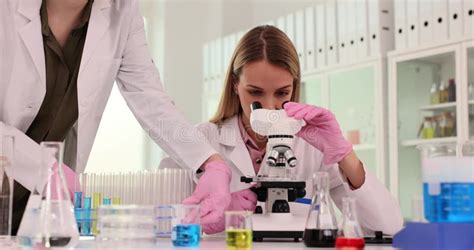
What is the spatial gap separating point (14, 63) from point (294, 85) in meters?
0.89

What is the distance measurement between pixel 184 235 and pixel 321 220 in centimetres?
27

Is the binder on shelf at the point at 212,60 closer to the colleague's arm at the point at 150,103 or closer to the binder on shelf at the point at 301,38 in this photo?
the binder on shelf at the point at 301,38

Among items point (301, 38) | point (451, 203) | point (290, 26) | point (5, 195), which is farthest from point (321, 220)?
point (290, 26)

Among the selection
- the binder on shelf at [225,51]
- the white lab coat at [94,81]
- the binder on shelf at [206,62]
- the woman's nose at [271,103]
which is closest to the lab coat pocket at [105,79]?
the white lab coat at [94,81]

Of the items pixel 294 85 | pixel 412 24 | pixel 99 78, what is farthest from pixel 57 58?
pixel 412 24

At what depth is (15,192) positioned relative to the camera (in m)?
1.66

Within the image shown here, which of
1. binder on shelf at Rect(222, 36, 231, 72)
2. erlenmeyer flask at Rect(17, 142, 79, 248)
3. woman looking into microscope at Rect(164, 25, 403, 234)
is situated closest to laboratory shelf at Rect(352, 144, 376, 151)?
binder on shelf at Rect(222, 36, 231, 72)

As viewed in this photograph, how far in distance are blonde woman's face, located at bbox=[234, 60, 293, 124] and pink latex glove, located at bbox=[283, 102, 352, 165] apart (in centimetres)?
29

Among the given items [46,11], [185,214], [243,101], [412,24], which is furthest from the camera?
[412,24]

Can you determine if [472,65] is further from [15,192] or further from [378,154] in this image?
[15,192]

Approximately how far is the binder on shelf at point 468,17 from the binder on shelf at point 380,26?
0.51 metres

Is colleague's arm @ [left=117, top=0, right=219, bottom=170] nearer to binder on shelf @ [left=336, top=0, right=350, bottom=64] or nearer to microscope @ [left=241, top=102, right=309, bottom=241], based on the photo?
microscope @ [left=241, top=102, right=309, bottom=241]

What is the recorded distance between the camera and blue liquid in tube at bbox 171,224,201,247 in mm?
1135

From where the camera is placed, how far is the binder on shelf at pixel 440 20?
121 inches
